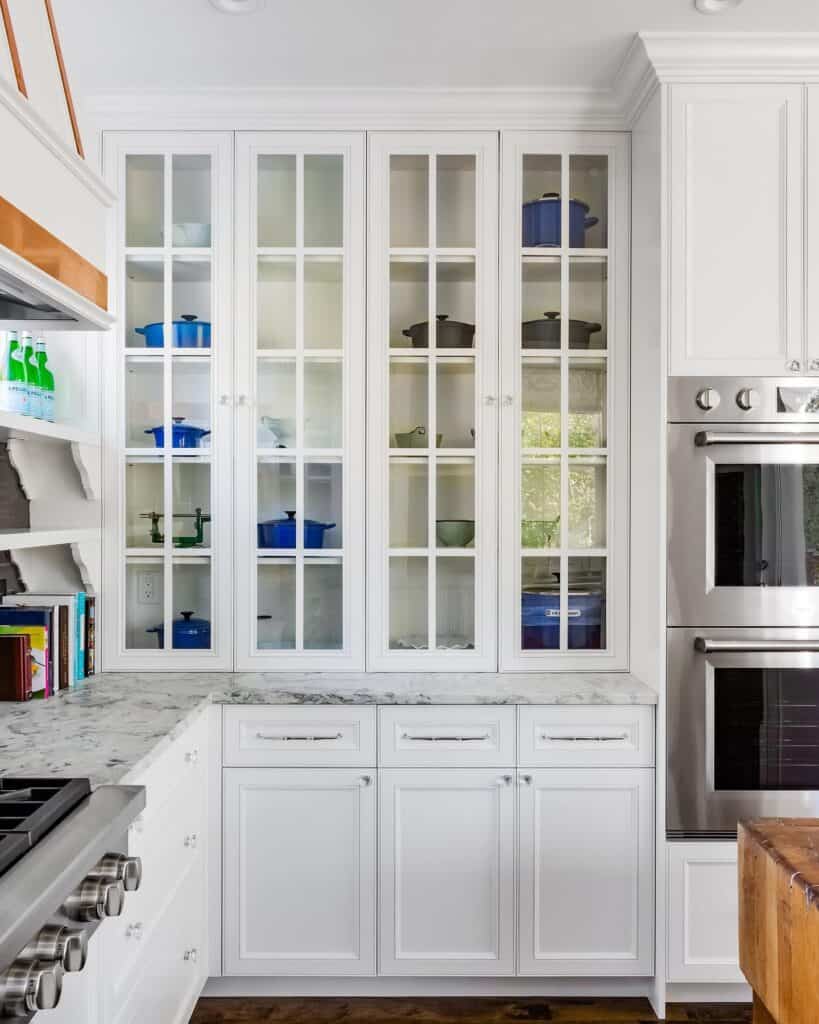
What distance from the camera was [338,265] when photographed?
8.82ft

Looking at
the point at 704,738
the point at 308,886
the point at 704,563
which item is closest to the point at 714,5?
the point at 704,563

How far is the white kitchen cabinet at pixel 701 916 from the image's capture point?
7.65 feet

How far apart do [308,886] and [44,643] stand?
1.03m

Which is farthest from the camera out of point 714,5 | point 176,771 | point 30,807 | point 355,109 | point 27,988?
point 355,109

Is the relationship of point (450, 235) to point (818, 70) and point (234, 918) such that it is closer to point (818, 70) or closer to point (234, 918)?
point (818, 70)

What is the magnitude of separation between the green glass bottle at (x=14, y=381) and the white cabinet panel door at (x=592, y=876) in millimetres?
1781

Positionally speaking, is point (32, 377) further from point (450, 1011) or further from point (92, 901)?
point (450, 1011)

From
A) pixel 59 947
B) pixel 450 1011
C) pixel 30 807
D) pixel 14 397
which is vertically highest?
pixel 14 397

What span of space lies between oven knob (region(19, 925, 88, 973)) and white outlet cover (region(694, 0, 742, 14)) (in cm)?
245

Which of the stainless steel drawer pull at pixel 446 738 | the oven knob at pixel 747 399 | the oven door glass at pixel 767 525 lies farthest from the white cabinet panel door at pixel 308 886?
the oven knob at pixel 747 399

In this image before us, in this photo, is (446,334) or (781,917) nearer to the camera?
(781,917)

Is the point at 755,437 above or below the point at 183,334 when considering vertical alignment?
below

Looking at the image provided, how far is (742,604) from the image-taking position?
2.34 metres

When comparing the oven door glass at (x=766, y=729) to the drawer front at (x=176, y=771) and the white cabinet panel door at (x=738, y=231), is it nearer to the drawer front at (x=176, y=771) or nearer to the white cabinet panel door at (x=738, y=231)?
the white cabinet panel door at (x=738, y=231)
